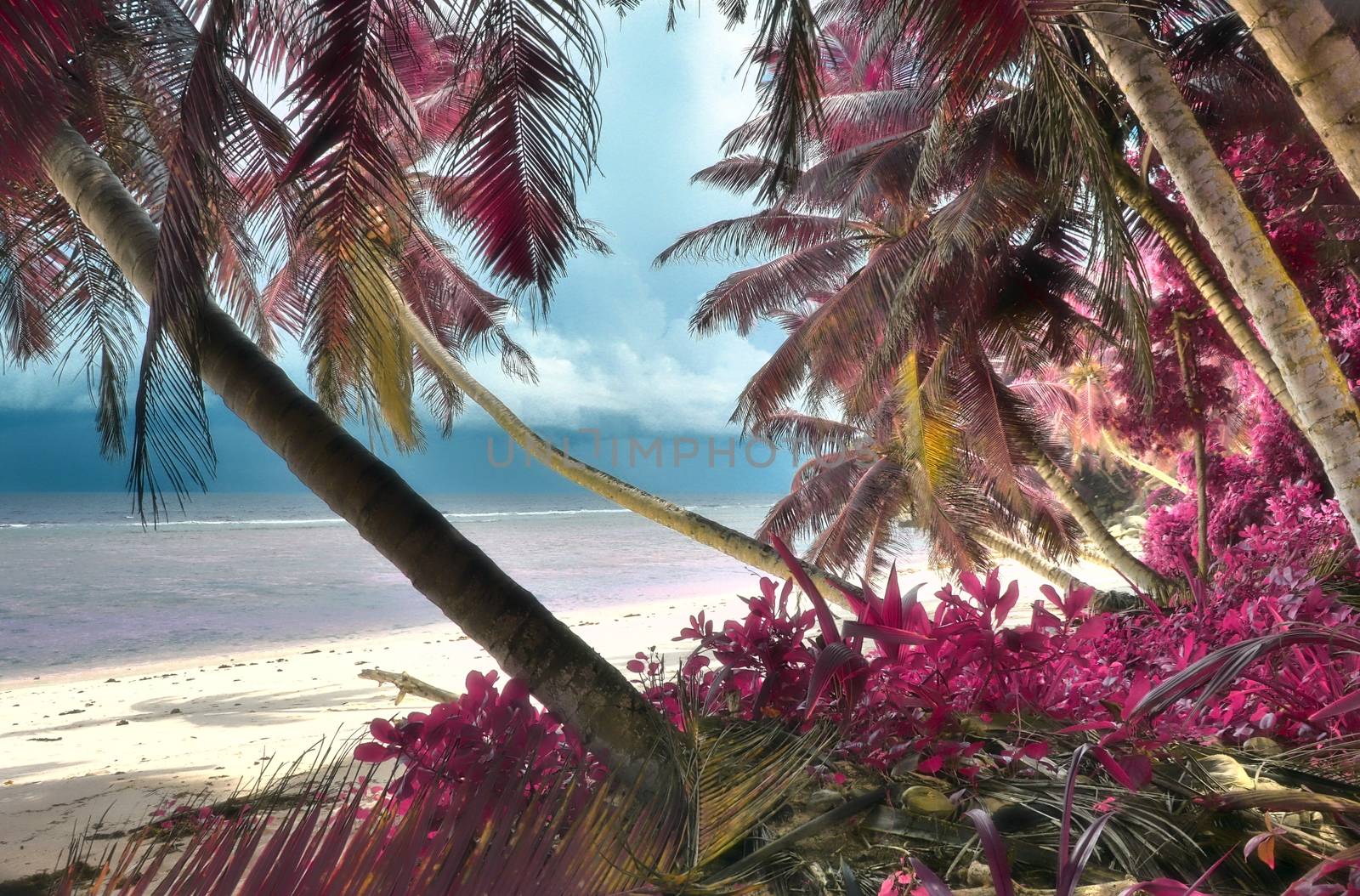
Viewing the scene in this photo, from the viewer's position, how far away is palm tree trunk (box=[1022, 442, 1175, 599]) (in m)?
5.49

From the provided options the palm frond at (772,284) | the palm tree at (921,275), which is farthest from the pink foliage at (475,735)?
the palm frond at (772,284)

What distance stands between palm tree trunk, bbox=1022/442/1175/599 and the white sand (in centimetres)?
212

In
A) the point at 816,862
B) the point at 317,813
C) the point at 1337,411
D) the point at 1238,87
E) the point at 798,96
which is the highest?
the point at 1238,87

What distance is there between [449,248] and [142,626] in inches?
493

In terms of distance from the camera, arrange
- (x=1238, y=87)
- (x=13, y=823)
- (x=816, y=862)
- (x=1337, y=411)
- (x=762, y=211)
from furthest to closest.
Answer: (x=762, y=211), (x=1238, y=87), (x=13, y=823), (x=1337, y=411), (x=816, y=862)

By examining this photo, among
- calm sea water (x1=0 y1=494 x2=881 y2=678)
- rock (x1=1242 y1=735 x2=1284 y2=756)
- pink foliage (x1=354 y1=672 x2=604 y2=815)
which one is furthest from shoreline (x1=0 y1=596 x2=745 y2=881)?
calm sea water (x1=0 y1=494 x2=881 y2=678)

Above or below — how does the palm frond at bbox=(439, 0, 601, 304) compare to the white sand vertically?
above

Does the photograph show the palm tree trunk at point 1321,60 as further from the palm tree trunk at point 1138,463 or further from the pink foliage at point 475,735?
the palm tree trunk at point 1138,463

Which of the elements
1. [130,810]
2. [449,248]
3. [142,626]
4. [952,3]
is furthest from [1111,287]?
[142,626]

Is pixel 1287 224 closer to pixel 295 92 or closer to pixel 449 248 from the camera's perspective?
pixel 295 92

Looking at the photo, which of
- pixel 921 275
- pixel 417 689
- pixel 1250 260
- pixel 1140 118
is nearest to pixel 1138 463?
pixel 921 275

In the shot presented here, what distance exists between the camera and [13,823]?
4.76m

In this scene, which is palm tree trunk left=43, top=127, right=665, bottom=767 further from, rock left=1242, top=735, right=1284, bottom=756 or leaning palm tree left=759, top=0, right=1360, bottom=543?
leaning palm tree left=759, top=0, right=1360, bottom=543

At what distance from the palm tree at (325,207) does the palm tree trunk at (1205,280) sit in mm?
3131
